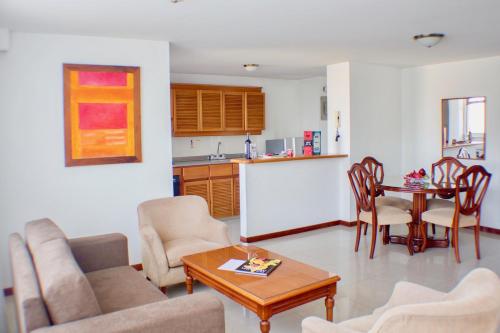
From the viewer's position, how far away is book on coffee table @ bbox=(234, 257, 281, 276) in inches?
121

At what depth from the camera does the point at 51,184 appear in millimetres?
4191

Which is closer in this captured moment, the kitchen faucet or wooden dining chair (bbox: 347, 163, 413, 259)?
wooden dining chair (bbox: 347, 163, 413, 259)

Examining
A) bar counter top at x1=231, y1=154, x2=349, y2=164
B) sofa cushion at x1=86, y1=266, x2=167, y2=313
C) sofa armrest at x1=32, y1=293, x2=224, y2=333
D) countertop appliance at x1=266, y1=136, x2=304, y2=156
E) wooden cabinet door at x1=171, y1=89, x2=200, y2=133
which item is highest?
wooden cabinet door at x1=171, y1=89, x2=200, y2=133

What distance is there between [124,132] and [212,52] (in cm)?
149

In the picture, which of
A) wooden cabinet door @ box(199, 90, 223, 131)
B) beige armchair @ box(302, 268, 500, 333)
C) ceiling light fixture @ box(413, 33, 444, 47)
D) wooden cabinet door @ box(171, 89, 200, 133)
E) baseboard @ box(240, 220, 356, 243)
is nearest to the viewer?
beige armchair @ box(302, 268, 500, 333)

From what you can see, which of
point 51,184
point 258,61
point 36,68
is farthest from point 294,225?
point 36,68

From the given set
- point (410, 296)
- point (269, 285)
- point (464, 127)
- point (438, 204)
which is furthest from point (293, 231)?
point (410, 296)

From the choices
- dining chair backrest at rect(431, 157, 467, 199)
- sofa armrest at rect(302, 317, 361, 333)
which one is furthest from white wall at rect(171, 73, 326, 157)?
sofa armrest at rect(302, 317, 361, 333)

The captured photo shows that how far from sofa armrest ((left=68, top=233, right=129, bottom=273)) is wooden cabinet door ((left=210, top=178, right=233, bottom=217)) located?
343cm

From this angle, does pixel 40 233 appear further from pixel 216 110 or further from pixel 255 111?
pixel 255 111

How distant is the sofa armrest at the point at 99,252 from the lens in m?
3.35

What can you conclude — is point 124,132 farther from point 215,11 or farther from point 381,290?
point 381,290

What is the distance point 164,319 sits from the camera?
2041 mm

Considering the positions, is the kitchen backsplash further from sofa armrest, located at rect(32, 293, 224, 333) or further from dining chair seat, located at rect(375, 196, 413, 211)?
sofa armrest, located at rect(32, 293, 224, 333)
